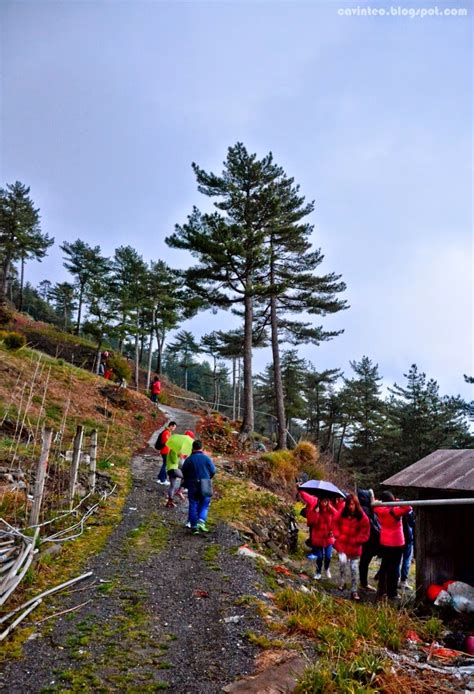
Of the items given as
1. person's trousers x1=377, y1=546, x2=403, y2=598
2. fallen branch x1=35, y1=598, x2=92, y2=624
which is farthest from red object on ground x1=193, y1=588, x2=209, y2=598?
person's trousers x1=377, y1=546, x2=403, y2=598

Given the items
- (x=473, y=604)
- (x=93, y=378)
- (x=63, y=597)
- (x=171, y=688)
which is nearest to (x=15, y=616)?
(x=63, y=597)

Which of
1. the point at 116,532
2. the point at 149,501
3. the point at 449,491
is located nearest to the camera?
the point at 449,491

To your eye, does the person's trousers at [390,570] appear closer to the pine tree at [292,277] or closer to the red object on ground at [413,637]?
the red object on ground at [413,637]

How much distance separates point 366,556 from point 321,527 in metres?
0.94

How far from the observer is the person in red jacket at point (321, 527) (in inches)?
312

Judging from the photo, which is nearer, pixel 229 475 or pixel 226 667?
pixel 226 667

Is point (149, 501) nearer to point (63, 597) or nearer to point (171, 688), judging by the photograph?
point (63, 597)

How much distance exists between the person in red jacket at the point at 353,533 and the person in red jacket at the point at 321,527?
0.61 metres

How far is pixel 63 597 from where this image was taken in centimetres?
482

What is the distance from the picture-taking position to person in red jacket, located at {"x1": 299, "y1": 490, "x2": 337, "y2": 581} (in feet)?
26.0

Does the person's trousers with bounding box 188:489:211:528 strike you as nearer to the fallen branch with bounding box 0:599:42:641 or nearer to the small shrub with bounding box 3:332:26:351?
the fallen branch with bounding box 0:599:42:641

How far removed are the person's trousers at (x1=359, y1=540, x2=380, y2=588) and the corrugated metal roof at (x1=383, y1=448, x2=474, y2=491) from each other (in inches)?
59.7

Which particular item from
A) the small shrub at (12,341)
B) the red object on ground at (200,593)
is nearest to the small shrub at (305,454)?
the red object on ground at (200,593)

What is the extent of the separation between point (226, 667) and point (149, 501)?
20.0 ft
